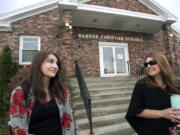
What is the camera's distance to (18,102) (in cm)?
124

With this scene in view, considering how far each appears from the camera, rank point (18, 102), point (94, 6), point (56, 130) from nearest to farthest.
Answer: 1. point (18, 102)
2. point (56, 130)
3. point (94, 6)

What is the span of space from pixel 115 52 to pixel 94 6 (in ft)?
9.79

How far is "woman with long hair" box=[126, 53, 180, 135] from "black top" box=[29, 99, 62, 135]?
2.44 feet

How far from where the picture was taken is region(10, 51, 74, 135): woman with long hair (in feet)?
4.07

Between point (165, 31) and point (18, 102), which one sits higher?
point (165, 31)

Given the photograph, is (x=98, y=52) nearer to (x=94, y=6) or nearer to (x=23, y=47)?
(x=94, y=6)

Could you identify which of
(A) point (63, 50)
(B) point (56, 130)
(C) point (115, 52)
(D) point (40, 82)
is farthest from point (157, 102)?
(C) point (115, 52)

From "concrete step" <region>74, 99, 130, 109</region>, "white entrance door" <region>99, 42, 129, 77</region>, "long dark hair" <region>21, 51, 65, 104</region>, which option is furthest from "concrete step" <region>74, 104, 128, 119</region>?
"white entrance door" <region>99, 42, 129, 77</region>

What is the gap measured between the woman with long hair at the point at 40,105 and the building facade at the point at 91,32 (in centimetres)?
381

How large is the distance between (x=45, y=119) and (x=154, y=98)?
1.07 metres

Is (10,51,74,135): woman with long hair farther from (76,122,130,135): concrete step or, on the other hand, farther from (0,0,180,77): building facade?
(0,0,180,77): building facade

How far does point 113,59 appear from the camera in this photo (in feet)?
26.1

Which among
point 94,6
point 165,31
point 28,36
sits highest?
point 94,6

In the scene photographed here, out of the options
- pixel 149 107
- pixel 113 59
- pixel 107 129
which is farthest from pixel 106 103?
pixel 113 59
